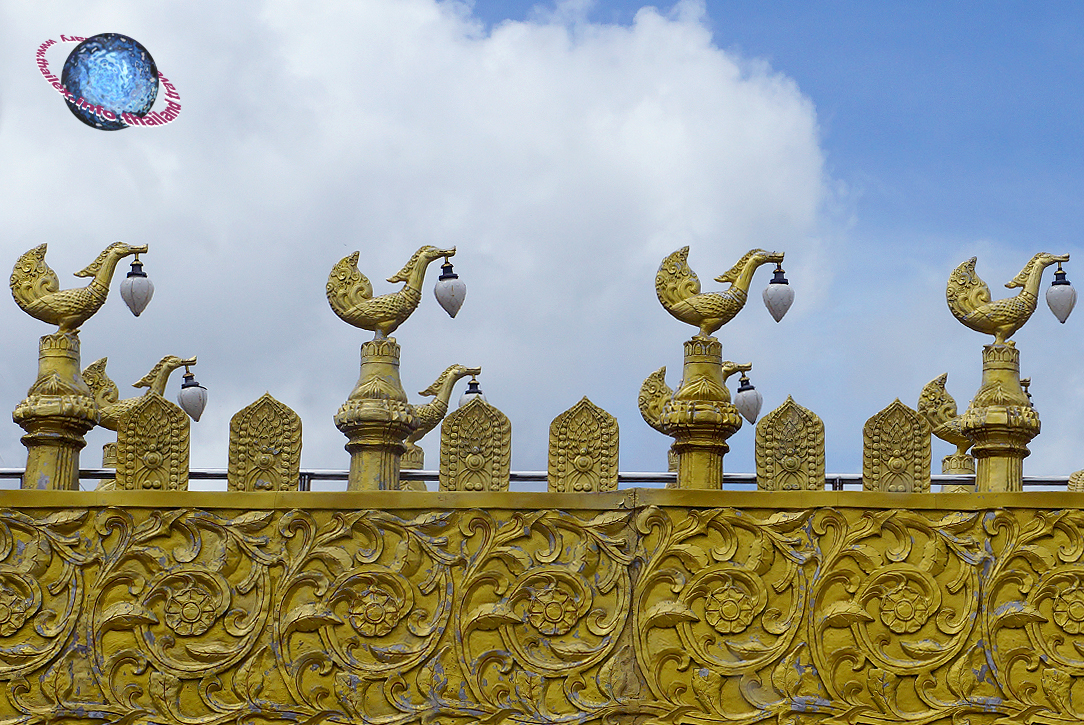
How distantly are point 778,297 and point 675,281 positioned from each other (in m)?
1.91

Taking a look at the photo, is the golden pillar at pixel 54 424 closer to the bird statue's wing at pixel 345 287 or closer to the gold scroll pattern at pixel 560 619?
the gold scroll pattern at pixel 560 619

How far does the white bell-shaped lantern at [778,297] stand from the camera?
351 inches

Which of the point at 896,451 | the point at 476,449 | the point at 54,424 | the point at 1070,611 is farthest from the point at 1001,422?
the point at 54,424

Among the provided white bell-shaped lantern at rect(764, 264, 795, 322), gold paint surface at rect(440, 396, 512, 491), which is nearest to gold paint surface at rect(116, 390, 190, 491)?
gold paint surface at rect(440, 396, 512, 491)

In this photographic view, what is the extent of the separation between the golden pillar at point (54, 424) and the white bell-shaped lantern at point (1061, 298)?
18.9 ft

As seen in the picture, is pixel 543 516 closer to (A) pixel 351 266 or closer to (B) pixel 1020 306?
(A) pixel 351 266

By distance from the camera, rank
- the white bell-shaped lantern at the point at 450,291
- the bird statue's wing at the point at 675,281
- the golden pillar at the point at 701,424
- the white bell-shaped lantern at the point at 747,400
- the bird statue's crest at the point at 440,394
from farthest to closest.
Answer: the white bell-shaped lantern at the point at 747,400, the bird statue's crest at the point at 440,394, the white bell-shaped lantern at the point at 450,291, the bird statue's wing at the point at 675,281, the golden pillar at the point at 701,424

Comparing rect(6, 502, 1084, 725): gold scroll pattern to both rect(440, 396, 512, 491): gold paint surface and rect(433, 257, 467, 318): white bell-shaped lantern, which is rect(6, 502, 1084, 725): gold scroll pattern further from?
rect(433, 257, 467, 318): white bell-shaped lantern

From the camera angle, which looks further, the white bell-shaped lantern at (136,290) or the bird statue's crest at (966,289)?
the white bell-shaped lantern at (136,290)

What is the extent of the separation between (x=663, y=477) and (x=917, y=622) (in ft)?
4.75

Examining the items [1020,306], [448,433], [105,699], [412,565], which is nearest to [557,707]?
[412,565]

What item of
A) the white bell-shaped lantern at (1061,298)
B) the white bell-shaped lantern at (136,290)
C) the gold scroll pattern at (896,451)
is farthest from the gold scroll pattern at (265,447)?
the white bell-shaped lantern at (1061,298)

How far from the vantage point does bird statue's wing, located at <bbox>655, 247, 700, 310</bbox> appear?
7.17 metres

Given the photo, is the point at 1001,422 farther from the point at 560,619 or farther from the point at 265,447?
the point at 265,447
